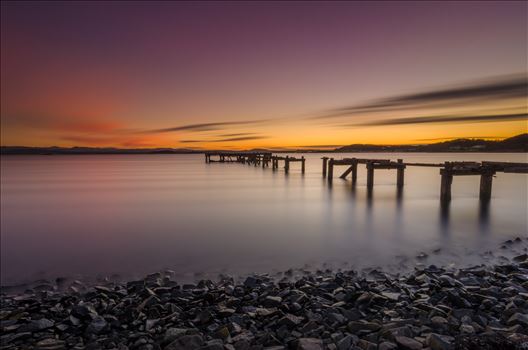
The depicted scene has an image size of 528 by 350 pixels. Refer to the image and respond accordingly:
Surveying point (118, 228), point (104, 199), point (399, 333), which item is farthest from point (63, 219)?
point (399, 333)

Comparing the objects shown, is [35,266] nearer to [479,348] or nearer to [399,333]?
[399,333]

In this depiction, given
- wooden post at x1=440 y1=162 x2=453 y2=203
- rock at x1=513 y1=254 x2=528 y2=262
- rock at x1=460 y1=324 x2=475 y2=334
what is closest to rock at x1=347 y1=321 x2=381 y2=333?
rock at x1=460 y1=324 x2=475 y2=334

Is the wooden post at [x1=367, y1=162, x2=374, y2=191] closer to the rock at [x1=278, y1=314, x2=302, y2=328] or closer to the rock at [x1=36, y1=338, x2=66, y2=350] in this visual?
the rock at [x1=278, y1=314, x2=302, y2=328]

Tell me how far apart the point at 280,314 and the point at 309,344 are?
82 centimetres

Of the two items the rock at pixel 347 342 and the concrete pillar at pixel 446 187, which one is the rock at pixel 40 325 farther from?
the concrete pillar at pixel 446 187

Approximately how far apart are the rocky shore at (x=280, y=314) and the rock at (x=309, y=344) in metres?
0.01

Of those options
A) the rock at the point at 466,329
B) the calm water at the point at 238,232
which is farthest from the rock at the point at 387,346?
the calm water at the point at 238,232

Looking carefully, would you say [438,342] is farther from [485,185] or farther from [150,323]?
[485,185]

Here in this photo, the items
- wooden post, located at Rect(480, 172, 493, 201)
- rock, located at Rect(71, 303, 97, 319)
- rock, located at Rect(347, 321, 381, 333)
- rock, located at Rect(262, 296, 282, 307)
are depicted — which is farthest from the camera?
wooden post, located at Rect(480, 172, 493, 201)

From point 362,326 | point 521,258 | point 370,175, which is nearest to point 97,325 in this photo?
point 362,326

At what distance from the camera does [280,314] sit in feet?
14.8

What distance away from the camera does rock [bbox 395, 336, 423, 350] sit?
359cm

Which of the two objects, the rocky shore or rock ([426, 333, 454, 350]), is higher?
rock ([426, 333, 454, 350])

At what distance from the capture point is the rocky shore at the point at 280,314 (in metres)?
3.82
